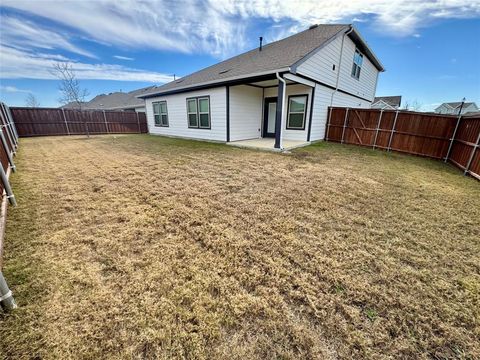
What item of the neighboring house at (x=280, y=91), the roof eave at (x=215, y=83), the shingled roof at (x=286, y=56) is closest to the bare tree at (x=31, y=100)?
the roof eave at (x=215, y=83)

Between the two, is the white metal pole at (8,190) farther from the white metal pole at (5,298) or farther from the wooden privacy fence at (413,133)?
the wooden privacy fence at (413,133)

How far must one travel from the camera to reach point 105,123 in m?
16.0

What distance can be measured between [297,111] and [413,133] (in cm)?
463

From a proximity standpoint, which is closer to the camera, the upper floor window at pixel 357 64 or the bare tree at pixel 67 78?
the upper floor window at pixel 357 64

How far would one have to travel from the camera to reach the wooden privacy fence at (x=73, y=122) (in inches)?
515

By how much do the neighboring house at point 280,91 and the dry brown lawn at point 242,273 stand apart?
5.00 m

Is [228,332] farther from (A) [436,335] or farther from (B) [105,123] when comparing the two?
(B) [105,123]

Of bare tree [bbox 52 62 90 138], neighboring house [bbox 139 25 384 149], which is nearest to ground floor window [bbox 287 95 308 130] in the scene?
neighboring house [bbox 139 25 384 149]

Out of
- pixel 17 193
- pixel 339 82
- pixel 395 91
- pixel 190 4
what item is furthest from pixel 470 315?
pixel 395 91

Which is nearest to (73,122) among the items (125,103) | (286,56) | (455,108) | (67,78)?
(67,78)

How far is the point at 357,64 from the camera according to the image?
11469mm

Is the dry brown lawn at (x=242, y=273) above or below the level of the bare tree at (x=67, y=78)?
below

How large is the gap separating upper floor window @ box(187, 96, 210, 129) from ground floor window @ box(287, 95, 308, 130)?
4038 millimetres

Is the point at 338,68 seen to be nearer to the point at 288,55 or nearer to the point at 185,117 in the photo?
the point at 288,55
